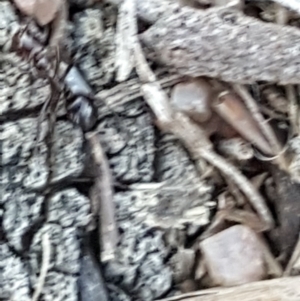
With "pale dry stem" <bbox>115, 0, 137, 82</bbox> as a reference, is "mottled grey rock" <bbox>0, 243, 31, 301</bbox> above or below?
below

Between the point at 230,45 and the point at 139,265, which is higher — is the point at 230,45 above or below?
above

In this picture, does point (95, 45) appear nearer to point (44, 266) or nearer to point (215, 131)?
point (215, 131)

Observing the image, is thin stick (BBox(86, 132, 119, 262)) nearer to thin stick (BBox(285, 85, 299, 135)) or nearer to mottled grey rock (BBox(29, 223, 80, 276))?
Answer: mottled grey rock (BBox(29, 223, 80, 276))

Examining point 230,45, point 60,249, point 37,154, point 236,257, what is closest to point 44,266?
point 60,249

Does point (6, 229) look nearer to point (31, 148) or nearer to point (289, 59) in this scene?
point (31, 148)

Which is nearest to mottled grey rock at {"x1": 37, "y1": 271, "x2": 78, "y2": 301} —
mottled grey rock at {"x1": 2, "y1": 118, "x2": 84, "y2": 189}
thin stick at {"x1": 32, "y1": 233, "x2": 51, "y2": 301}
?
thin stick at {"x1": 32, "y1": 233, "x2": 51, "y2": 301}

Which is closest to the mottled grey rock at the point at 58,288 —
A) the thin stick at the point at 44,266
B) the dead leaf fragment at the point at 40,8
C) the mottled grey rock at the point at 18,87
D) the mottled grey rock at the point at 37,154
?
the thin stick at the point at 44,266

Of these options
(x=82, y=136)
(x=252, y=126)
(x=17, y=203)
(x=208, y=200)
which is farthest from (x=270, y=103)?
(x=17, y=203)
